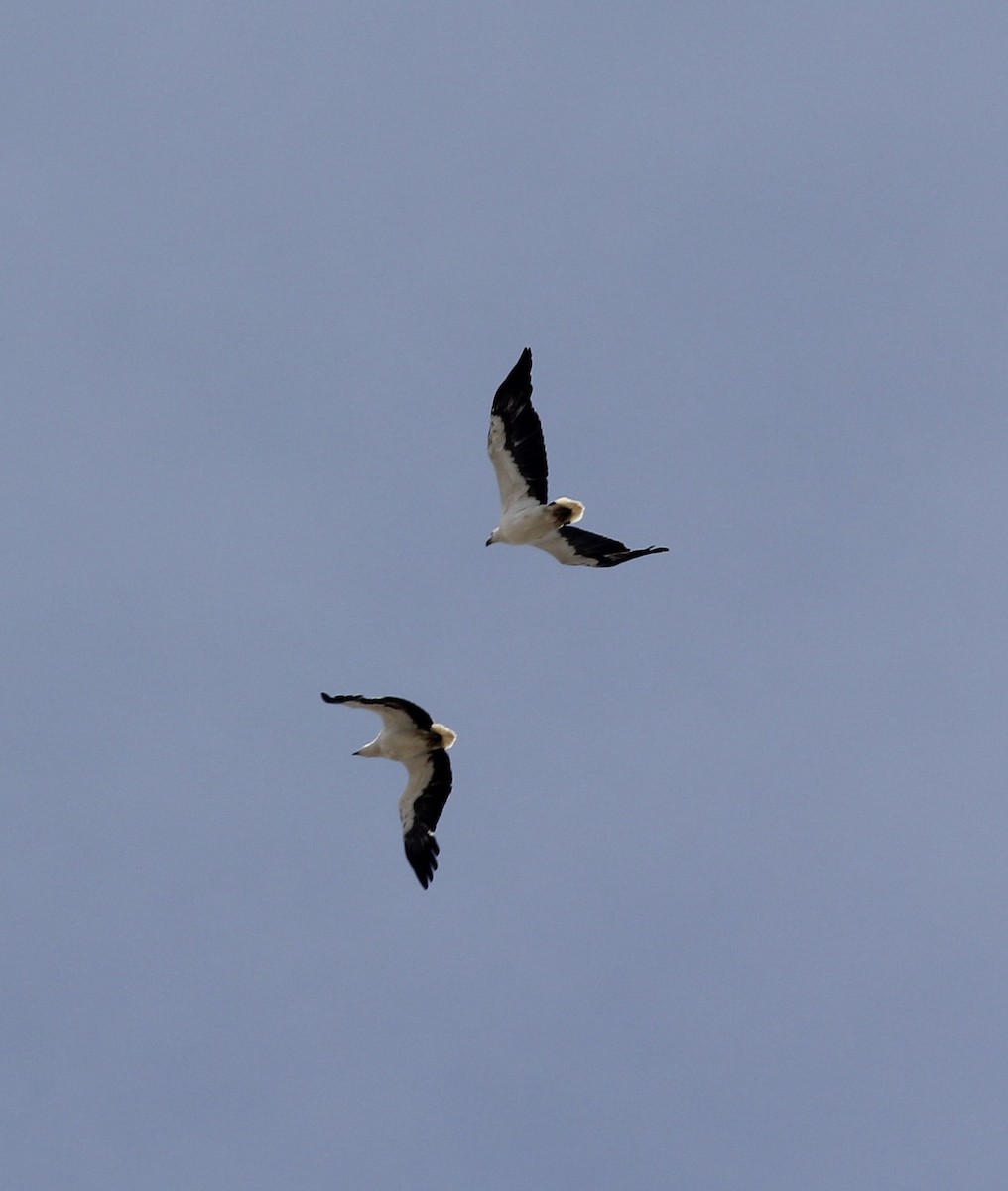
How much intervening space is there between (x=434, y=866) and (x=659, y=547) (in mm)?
6926

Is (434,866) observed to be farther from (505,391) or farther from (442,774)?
(505,391)

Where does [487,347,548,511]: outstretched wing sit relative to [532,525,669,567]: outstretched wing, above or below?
above

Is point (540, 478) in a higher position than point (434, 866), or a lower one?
higher

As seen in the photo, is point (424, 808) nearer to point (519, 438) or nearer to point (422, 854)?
point (422, 854)

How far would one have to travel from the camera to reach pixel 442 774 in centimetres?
3034

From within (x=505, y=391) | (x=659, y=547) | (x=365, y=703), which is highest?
(x=505, y=391)

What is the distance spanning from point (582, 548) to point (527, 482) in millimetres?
1656

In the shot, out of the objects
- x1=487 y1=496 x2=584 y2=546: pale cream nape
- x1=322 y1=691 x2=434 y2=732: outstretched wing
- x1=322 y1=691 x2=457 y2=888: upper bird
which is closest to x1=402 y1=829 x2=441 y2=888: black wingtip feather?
x1=322 y1=691 x2=457 y2=888: upper bird

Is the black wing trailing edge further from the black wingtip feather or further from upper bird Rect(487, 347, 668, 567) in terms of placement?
the black wingtip feather

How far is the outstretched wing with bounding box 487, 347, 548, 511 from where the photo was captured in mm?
31906

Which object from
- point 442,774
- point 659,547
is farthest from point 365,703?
point 659,547

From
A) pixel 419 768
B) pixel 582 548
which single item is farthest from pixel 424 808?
pixel 582 548

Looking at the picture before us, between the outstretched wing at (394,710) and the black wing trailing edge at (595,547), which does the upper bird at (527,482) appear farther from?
the outstretched wing at (394,710)

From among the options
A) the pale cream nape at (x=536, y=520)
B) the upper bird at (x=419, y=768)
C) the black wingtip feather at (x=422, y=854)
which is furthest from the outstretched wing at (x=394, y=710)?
the pale cream nape at (x=536, y=520)
